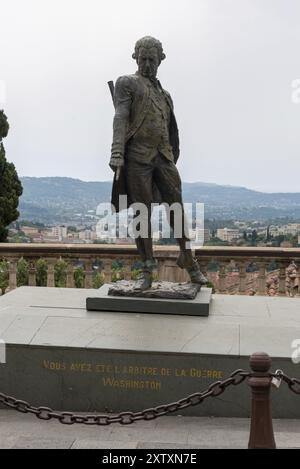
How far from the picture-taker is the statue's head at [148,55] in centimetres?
584

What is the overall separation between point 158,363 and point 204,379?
37 centimetres

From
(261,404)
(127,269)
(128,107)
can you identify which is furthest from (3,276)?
(261,404)

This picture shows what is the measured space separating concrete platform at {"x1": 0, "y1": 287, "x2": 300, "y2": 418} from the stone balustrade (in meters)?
3.16

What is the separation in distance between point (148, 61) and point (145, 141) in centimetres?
74

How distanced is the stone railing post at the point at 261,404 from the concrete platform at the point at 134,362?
3.77 ft

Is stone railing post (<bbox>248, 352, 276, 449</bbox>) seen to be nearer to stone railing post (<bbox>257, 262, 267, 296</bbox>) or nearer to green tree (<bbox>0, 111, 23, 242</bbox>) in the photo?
stone railing post (<bbox>257, 262, 267, 296</bbox>)

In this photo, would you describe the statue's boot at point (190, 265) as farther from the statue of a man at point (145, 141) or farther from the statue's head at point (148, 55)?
the statue's head at point (148, 55)

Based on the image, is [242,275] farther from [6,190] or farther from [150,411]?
[150,411]

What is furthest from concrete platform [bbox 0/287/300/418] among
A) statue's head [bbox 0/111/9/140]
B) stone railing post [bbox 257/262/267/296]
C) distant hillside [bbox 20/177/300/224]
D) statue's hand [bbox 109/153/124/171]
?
statue's head [bbox 0/111/9/140]

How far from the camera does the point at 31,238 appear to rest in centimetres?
1040

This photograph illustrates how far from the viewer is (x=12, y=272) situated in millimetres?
8719

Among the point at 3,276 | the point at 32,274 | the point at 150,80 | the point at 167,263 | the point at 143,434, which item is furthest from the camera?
the point at 3,276

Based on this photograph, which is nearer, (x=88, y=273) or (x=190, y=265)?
(x=190, y=265)
